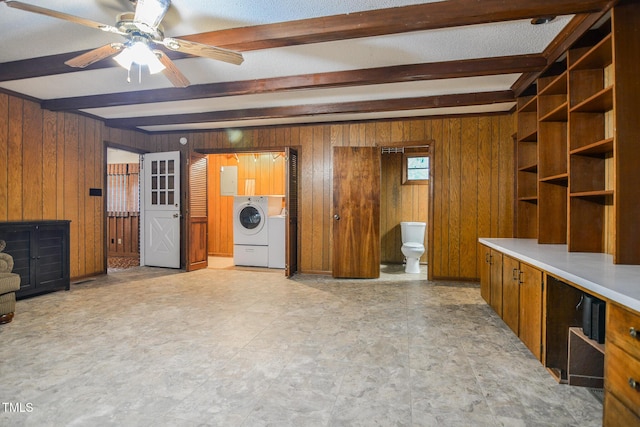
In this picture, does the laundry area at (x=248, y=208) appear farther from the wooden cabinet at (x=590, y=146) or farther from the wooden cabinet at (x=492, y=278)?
the wooden cabinet at (x=590, y=146)

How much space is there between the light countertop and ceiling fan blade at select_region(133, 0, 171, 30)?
2679 mm

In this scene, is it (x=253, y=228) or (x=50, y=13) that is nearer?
(x=50, y=13)

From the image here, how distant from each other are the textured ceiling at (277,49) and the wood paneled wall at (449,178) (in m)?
0.48

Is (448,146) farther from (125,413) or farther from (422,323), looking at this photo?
(125,413)

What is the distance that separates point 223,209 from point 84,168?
287cm

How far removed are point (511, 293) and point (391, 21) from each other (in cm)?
221

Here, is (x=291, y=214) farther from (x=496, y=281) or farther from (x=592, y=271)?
(x=592, y=271)

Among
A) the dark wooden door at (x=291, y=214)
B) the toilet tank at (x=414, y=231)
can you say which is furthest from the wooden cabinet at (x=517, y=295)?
the dark wooden door at (x=291, y=214)

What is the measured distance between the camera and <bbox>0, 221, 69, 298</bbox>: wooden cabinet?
3.60 meters

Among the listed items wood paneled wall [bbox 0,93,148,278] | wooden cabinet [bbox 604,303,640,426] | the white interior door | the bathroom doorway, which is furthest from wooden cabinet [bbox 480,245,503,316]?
wood paneled wall [bbox 0,93,148,278]

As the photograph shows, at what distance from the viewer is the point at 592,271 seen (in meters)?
1.76

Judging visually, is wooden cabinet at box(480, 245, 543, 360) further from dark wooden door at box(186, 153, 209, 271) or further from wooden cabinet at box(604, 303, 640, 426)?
dark wooden door at box(186, 153, 209, 271)

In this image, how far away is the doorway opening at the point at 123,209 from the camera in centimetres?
677

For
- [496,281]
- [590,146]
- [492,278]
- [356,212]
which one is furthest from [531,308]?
[356,212]
